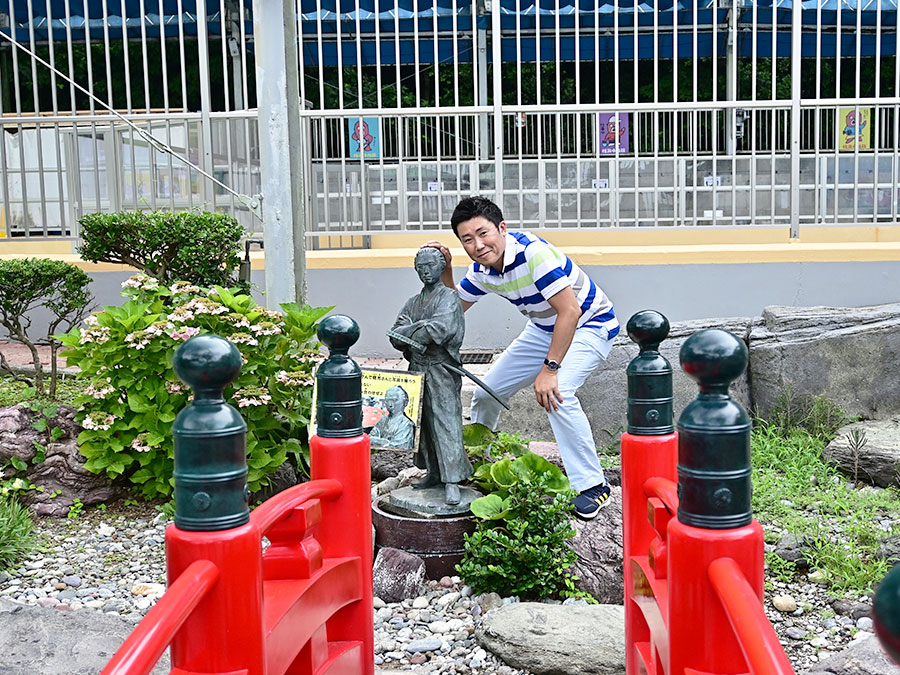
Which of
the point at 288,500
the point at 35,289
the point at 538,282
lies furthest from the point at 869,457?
the point at 35,289

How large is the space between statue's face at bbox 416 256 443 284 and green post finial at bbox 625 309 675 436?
4.75 ft

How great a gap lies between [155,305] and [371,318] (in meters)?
3.15

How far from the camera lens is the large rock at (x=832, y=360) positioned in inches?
258

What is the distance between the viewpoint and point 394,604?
13.4 ft

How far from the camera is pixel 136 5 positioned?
12211mm

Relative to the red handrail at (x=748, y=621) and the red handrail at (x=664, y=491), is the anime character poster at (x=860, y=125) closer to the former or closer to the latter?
the red handrail at (x=664, y=491)

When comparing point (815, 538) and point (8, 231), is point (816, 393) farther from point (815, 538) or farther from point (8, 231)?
point (8, 231)

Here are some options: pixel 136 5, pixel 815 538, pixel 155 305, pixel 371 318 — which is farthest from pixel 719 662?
pixel 136 5

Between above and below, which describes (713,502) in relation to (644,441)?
above

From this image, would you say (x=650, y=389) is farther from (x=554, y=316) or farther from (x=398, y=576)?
(x=554, y=316)

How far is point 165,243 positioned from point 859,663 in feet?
14.8

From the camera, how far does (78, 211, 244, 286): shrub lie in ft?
19.2

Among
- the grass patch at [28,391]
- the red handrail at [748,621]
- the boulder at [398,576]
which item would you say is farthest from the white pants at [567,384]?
the red handrail at [748,621]

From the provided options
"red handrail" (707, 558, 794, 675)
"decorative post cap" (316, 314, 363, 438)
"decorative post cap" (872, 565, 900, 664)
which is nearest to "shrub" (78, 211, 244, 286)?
"decorative post cap" (316, 314, 363, 438)
